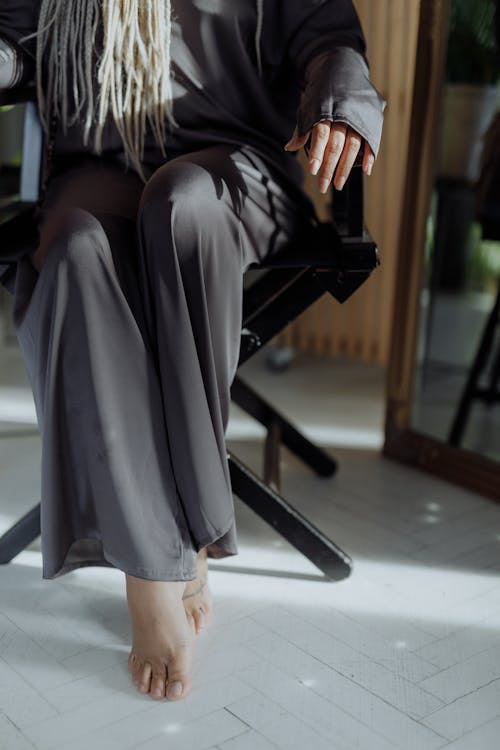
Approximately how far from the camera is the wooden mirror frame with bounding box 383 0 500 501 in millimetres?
1816

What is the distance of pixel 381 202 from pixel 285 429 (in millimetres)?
726

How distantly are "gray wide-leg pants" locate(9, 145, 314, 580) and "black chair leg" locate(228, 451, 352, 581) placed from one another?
0.65 ft

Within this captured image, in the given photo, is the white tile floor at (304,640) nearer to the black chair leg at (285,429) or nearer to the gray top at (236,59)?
the black chair leg at (285,429)

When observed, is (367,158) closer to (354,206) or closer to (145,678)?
(354,206)

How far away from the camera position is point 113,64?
144 cm

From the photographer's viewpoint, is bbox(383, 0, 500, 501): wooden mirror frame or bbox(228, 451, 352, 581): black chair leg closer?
bbox(228, 451, 352, 581): black chair leg

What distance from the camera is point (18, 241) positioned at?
1.44m

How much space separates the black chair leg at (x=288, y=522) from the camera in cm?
153

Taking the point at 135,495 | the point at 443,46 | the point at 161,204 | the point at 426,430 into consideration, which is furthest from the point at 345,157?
the point at 426,430

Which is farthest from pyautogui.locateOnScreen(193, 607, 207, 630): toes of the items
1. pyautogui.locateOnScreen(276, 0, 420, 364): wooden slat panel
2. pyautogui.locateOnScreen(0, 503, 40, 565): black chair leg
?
pyautogui.locateOnScreen(276, 0, 420, 364): wooden slat panel

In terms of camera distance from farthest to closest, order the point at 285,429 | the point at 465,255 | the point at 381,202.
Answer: the point at 381,202
the point at 465,255
the point at 285,429

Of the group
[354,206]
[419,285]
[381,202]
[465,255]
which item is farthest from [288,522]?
[381,202]

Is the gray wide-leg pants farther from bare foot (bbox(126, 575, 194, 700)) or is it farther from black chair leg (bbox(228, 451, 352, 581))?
black chair leg (bbox(228, 451, 352, 581))

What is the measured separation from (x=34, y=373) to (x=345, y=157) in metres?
0.48
